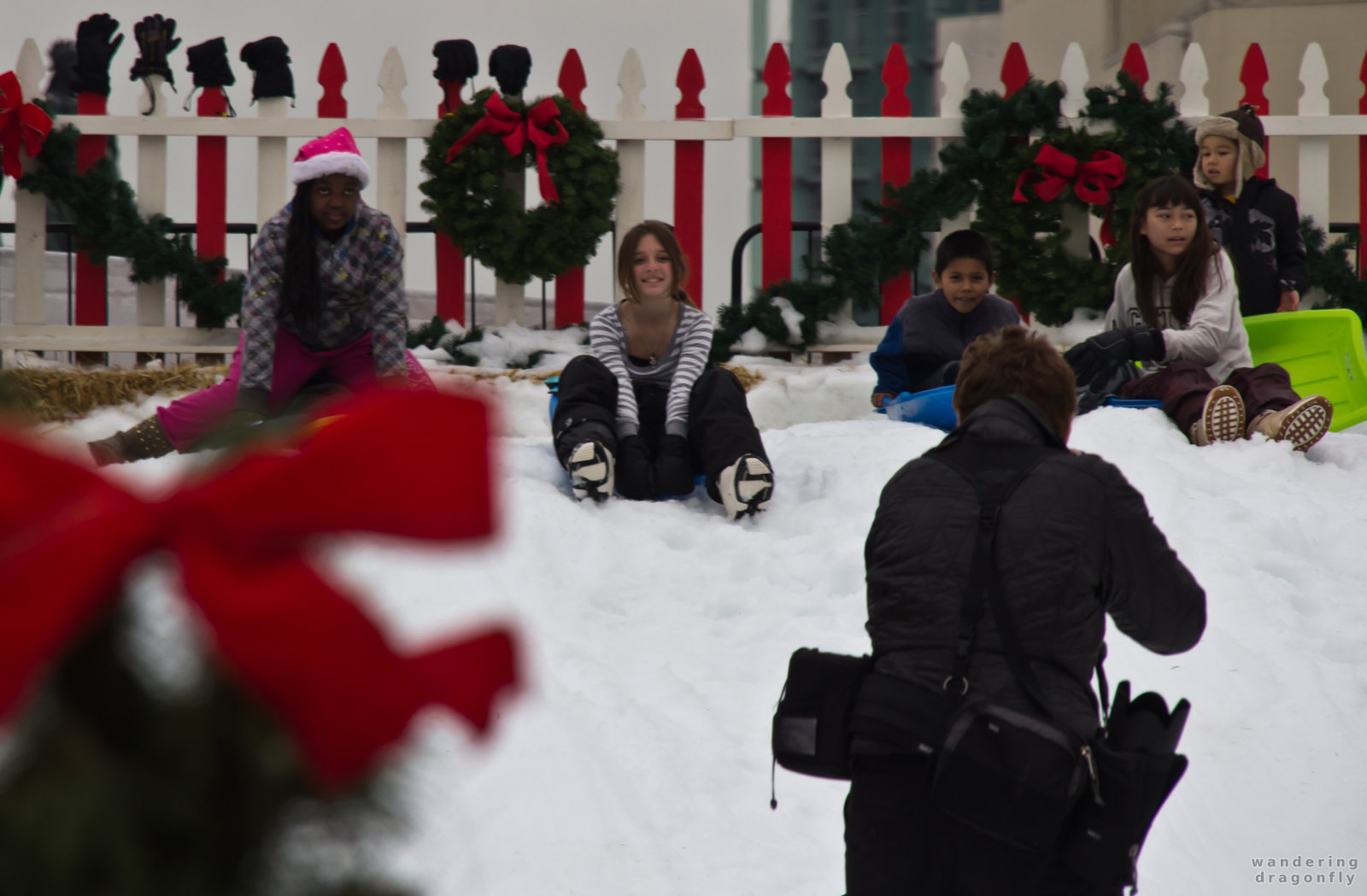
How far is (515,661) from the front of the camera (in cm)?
35

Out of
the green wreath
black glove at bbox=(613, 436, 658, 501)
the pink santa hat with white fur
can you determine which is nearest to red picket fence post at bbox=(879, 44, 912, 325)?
the green wreath

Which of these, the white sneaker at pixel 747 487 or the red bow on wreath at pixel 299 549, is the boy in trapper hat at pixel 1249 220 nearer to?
the white sneaker at pixel 747 487

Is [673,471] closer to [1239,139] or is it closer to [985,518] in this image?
[985,518]

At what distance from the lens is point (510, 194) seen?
23.6 feet

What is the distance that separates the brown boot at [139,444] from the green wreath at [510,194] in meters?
2.92

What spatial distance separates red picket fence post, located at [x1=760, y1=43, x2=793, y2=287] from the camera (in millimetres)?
7566

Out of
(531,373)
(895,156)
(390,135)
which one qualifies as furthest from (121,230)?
(895,156)

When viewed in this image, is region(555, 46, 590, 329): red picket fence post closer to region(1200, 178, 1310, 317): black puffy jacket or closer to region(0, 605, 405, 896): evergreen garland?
region(1200, 178, 1310, 317): black puffy jacket

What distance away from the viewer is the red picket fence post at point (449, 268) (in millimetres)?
7406

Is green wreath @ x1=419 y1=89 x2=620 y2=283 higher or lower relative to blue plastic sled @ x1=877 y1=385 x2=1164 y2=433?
higher

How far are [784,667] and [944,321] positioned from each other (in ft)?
8.62

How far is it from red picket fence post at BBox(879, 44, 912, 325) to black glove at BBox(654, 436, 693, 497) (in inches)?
118

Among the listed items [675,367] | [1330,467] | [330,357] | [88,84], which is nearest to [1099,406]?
[1330,467]

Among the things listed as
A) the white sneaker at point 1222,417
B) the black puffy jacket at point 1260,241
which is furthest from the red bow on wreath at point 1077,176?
the white sneaker at point 1222,417
